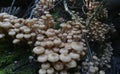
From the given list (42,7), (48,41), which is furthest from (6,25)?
(42,7)

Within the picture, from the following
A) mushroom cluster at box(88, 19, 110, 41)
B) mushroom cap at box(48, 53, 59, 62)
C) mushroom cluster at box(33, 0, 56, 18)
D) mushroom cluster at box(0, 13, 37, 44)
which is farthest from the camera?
mushroom cluster at box(88, 19, 110, 41)

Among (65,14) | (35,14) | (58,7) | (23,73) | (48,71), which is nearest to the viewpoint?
(48,71)

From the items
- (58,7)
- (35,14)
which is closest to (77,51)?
(35,14)

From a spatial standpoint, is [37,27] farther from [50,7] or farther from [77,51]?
[50,7]

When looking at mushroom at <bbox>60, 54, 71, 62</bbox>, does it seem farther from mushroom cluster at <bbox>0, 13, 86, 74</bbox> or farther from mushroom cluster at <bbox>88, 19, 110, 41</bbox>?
mushroom cluster at <bbox>88, 19, 110, 41</bbox>

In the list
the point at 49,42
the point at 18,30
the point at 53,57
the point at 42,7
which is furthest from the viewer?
the point at 42,7

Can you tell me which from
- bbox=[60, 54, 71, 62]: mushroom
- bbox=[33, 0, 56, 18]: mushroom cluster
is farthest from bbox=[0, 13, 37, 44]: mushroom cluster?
bbox=[33, 0, 56, 18]: mushroom cluster

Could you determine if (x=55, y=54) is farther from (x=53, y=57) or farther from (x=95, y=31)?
(x=95, y=31)

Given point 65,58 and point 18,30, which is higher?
point 18,30
